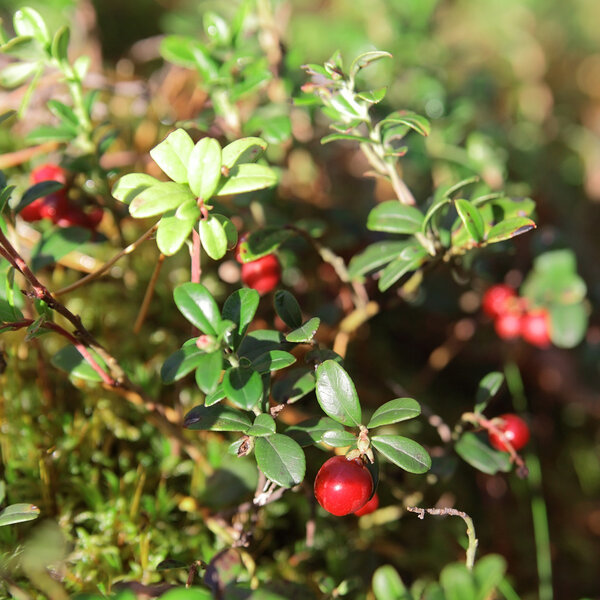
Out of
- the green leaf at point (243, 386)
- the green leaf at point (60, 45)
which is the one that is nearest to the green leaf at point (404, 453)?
the green leaf at point (243, 386)

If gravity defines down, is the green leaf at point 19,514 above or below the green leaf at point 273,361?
below

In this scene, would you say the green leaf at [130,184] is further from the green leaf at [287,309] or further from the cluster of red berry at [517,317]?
the cluster of red berry at [517,317]

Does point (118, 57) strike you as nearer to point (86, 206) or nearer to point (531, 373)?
point (86, 206)

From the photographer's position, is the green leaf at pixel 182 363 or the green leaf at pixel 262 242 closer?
the green leaf at pixel 182 363

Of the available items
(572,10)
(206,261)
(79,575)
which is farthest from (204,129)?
(572,10)

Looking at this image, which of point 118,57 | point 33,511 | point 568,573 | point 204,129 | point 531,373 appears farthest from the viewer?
point 118,57

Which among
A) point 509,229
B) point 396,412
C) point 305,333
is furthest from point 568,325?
point 305,333
